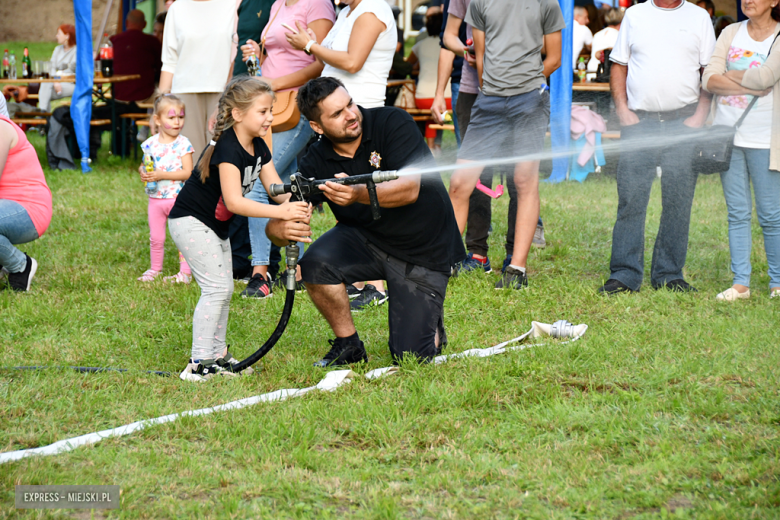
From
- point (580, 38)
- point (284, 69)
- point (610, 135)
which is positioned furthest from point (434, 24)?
point (284, 69)

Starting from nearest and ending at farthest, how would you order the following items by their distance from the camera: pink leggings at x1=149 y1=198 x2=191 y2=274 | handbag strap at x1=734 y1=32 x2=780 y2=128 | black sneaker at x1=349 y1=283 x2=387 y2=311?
handbag strap at x1=734 y1=32 x2=780 y2=128 → black sneaker at x1=349 y1=283 x2=387 y2=311 → pink leggings at x1=149 y1=198 x2=191 y2=274

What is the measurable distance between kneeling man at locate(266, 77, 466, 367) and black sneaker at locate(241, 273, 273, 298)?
127 cm

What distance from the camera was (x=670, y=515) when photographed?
2568 mm

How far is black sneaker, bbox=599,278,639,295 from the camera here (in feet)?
17.4

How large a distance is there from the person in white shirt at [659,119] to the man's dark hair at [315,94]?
2.37 meters

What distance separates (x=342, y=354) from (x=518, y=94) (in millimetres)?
2445

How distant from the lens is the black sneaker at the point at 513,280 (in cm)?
544

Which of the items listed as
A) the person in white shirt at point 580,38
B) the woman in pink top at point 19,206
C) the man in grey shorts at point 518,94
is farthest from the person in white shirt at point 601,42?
the woman in pink top at point 19,206

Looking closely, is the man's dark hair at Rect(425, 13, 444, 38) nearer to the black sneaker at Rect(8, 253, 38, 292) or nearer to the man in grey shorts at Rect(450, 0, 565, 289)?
the man in grey shorts at Rect(450, 0, 565, 289)

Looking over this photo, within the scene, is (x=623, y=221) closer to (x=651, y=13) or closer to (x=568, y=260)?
(x=568, y=260)

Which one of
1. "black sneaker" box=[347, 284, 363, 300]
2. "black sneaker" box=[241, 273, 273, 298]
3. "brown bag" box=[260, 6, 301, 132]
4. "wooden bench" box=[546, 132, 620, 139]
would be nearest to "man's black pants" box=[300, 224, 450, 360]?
"black sneaker" box=[347, 284, 363, 300]

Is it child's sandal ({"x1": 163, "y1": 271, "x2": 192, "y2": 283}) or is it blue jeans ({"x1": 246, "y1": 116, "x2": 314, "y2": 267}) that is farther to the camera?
child's sandal ({"x1": 163, "y1": 271, "x2": 192, "y2": 283})

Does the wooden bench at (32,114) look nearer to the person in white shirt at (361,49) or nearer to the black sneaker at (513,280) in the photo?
the person in white shirt at (361,49)

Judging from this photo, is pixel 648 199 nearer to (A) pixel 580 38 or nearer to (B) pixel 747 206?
(B) pixel 747 206
